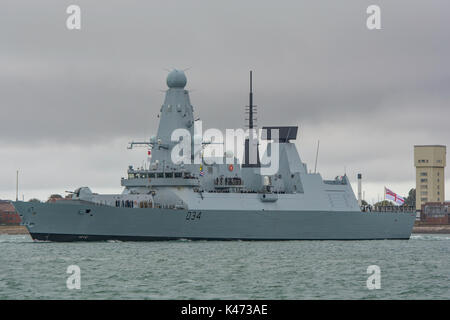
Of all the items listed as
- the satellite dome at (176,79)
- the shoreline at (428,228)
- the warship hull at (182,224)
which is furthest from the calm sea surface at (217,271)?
the shoreline at (428,228)

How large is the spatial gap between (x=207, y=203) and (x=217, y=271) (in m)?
18.6

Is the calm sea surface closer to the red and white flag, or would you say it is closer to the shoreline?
the red and white flag

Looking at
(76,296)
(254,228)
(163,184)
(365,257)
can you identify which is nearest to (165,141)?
(163,184)

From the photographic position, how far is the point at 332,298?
23.9 metres

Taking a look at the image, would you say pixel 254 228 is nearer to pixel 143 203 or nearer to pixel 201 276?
pixel 143 203

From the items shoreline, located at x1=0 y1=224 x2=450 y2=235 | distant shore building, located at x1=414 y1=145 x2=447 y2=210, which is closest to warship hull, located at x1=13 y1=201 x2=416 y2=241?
shoreline, located at x1=0 y1=224 x2=450 y2=235

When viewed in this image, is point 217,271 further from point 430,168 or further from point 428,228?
point 430,168

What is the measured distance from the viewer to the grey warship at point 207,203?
4597 cm

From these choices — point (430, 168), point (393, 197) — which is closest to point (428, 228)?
point (430, 168)

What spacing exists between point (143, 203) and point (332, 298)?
83.9 ft

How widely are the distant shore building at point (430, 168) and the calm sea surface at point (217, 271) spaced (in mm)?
77850

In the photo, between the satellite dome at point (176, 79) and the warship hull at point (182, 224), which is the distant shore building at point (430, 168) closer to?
the warship hull at point (182, 224)

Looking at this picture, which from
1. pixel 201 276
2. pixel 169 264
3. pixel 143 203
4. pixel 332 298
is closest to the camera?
pixel 332 298
